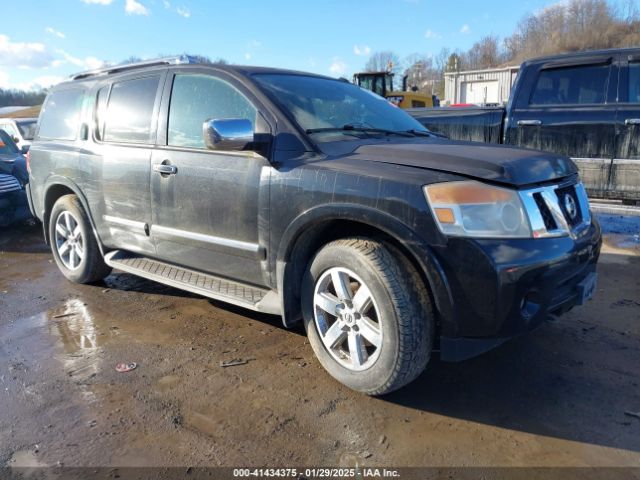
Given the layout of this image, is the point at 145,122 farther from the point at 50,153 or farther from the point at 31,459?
the point at 31,459

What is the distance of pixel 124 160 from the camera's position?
402 centimetres

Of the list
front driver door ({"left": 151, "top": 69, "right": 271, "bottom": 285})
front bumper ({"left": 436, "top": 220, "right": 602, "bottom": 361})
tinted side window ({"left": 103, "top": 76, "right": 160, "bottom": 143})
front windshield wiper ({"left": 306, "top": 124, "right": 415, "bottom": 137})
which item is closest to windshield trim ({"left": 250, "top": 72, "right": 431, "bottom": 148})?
front windshield wiper ({"left": 306, "top": 124, "right": 415, "bottom": 137})

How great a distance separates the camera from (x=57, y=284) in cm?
507

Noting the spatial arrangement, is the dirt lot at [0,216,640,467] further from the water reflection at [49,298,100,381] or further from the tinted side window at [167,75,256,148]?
the tinted side window at [167,75,256,148]

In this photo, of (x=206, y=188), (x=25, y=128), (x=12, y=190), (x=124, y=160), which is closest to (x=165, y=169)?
(x=206, y=188)

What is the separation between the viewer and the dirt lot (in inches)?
93.9

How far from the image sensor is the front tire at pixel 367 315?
101 inches

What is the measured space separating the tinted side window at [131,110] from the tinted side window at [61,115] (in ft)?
1.84

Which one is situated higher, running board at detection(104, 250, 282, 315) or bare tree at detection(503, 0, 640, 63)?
bare tree at detection(503, 0, 640, 63)

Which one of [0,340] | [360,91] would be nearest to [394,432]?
[360,91]

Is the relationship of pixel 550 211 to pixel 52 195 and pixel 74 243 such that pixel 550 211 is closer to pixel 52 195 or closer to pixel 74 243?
pixel 74 243

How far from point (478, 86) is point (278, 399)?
3219cm

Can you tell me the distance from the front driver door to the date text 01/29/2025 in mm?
1267

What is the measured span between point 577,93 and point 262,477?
5478 millimetres
